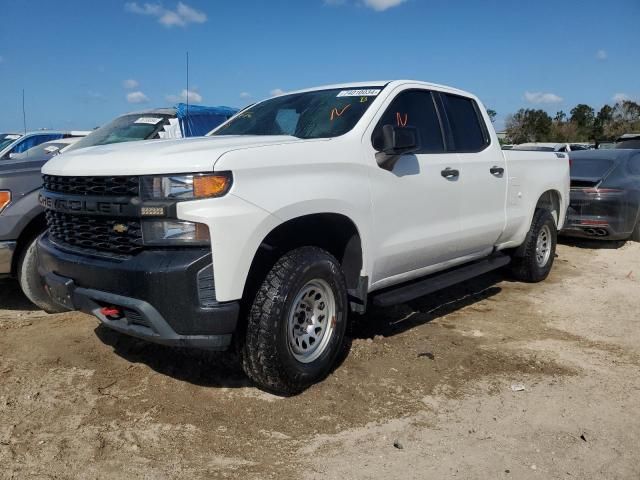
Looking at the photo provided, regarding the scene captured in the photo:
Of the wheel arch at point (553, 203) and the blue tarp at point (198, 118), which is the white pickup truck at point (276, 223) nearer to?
the wheel arch at point (553, 203)

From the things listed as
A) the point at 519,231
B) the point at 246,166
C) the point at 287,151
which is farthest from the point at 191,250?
the point at 519,231

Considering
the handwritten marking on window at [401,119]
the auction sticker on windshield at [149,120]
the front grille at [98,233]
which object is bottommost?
the front grille at [98,233]

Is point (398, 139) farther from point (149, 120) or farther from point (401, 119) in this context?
point (149, 120)

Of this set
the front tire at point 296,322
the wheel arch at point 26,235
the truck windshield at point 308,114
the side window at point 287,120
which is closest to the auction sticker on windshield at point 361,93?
the truck windshield at point 308,114

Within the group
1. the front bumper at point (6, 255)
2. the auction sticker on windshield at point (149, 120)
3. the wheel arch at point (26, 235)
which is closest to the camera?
the front bumper at point (6, 255)

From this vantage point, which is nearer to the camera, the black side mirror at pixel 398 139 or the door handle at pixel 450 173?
the black side mirror at pixel 398 139

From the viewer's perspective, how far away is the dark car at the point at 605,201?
8773mm

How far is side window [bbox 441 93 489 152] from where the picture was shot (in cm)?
512

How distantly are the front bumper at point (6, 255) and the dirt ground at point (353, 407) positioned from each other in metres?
0.50

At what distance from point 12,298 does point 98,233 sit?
10.6 ft

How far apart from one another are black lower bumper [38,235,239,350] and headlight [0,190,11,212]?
1924 millimetres

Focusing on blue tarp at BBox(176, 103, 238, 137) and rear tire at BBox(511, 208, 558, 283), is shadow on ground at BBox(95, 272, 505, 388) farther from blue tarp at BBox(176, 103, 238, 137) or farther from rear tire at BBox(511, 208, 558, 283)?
blue tarp at BBox(176, 103, 238, 137)

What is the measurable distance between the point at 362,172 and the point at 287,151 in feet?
2.13

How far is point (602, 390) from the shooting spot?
393 cm
